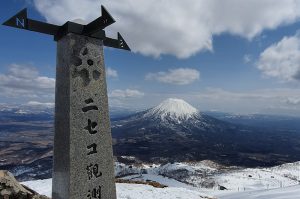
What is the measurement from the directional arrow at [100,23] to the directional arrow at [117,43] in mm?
1314

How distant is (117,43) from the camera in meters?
11.6

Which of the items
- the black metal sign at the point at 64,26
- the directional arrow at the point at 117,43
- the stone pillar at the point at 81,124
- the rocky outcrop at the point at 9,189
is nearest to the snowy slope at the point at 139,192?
the rocky outcrop at the point at 9,189

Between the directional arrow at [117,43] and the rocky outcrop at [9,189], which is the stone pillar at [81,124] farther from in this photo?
the rocky outcrop at [9,189]

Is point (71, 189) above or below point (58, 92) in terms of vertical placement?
below

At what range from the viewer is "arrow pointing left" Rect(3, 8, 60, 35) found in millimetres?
9023

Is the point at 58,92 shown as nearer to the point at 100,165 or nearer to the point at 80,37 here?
the point at 80,37

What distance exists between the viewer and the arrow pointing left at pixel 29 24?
9.02m

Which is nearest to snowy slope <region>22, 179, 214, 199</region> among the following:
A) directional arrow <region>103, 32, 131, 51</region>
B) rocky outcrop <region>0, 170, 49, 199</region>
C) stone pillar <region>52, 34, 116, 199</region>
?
rocky outcrop <region>0, 170, 49, 199</region>

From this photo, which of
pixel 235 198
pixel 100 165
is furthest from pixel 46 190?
pixel 235 198

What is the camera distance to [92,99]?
10.0 m

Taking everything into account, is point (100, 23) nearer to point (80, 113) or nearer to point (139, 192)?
point (80, 113)

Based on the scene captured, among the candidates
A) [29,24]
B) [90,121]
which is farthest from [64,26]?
[90,121]

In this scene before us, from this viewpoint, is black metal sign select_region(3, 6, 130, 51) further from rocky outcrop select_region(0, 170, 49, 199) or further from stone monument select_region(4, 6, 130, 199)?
rocky outcrop select_region(0, 170, 49, 199)

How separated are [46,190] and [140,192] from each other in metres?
6.79
